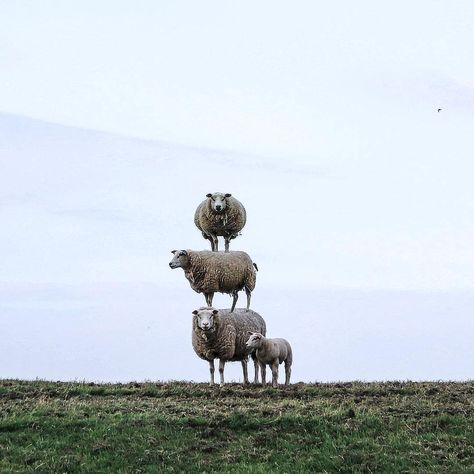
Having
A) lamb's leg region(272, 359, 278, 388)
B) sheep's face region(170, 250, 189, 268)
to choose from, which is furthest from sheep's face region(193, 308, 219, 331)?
sheep's face region(170, 250, 189, 268)

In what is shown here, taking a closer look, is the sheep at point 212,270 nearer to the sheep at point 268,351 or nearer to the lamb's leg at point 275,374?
the sheep at point 268,351

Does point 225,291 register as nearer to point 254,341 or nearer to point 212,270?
point 212,270

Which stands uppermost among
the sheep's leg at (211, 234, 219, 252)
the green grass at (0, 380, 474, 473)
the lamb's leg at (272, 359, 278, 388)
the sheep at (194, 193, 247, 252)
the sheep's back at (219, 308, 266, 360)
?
the sheep at (194, 193, 247, 252)

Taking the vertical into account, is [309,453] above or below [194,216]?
below

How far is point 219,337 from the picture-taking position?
24094 mm

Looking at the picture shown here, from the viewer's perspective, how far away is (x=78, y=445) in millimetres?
16516

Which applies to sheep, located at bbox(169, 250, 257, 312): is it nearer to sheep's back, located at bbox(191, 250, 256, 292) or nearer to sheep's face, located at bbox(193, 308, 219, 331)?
sheep's back, located at bbox(191, 250, 256, 292)

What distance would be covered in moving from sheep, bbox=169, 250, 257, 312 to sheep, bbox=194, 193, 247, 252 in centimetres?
128

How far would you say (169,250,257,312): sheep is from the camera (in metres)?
26.4

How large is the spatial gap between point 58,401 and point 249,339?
213 inches

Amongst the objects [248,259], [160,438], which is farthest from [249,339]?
[160,438]

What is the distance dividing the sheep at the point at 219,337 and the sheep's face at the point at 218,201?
4.11m

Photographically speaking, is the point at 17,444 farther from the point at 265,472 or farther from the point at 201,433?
the point at 265,472

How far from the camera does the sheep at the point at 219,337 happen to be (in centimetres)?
2377
